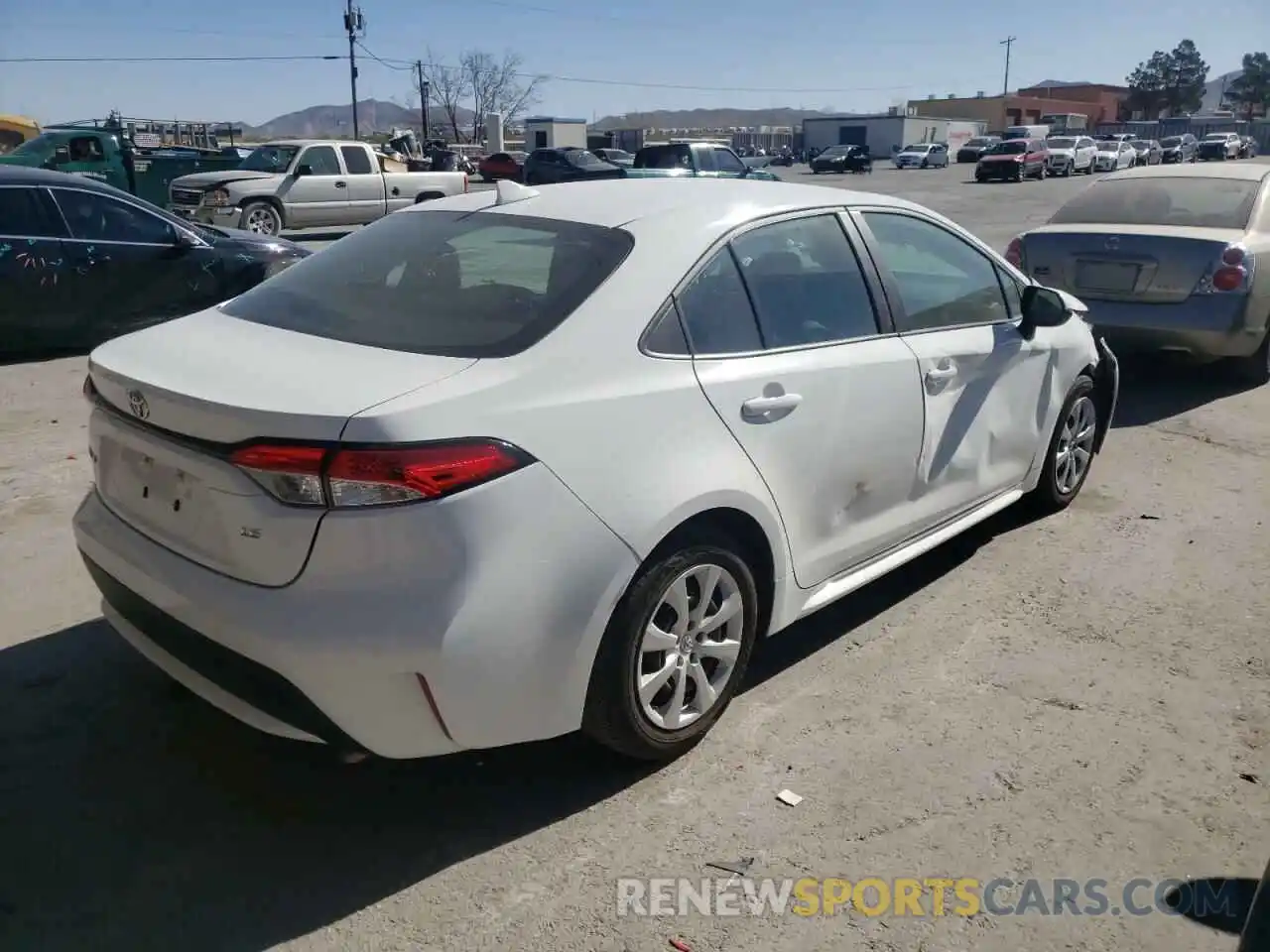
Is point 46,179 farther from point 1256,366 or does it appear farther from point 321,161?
point 321,161

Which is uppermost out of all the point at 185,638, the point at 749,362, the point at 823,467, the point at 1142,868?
the point at 749,362

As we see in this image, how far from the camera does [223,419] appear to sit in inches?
101

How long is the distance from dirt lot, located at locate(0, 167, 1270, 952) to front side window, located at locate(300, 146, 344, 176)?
49.5ft

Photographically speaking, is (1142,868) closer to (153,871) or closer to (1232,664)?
(1232,664)

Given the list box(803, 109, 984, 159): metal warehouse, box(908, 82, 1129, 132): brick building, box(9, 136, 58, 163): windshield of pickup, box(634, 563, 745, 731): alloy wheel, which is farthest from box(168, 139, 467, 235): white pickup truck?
box(908, 82, 1129, 132): brick building

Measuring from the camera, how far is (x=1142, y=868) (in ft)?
9.30

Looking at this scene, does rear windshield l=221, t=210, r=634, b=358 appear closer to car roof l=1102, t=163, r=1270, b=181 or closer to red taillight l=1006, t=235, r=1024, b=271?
red taillight l=1006, t=235, r=1024, b=271

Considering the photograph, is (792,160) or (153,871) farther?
(792,160)

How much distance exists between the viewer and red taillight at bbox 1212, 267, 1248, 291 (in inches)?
279

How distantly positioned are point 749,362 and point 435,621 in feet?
4.32

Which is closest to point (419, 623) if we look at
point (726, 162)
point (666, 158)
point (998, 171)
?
point (666, 158)

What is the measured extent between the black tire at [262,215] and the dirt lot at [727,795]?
45.1 ft

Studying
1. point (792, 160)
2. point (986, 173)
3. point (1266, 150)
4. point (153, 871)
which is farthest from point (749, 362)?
point (1266, 150)

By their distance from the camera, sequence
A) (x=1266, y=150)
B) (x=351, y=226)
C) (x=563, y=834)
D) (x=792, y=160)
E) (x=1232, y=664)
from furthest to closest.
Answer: (x=1266, y=150) → (x=792, y=160) → (x=351, y=226) → (x=1232, y=664) → (x=563, y=834)
